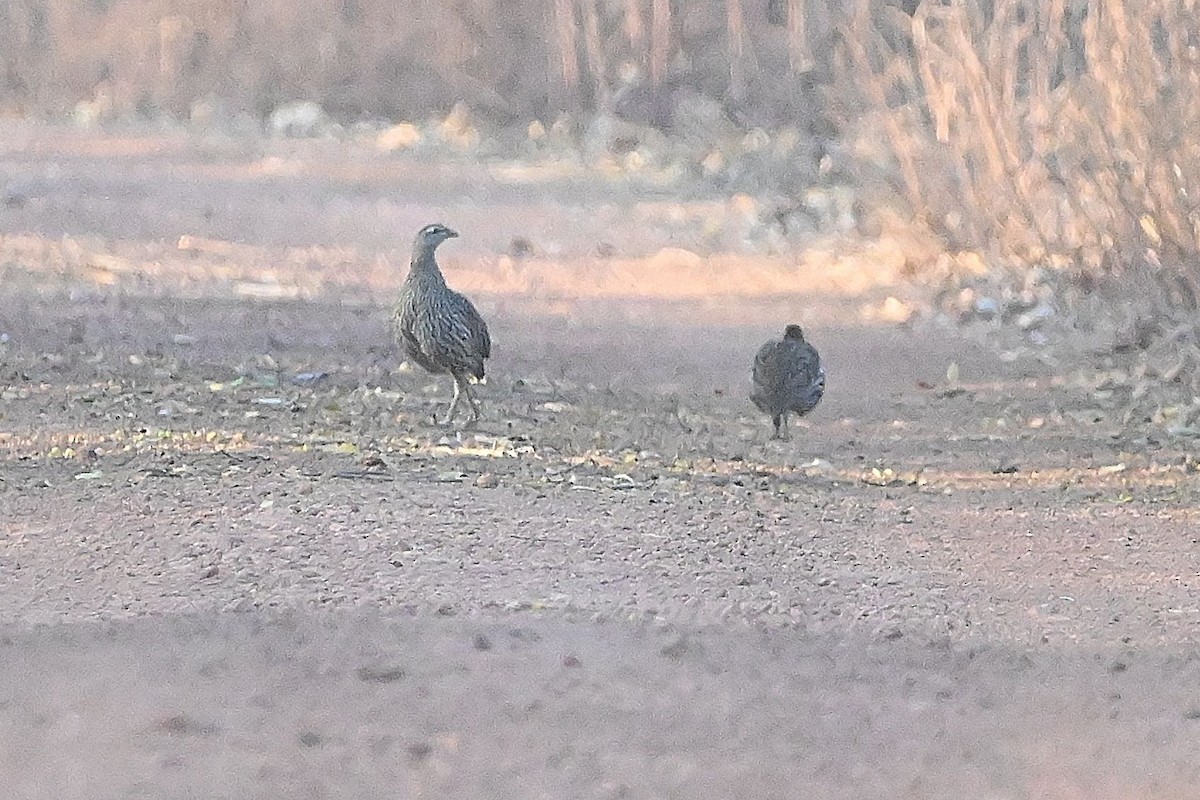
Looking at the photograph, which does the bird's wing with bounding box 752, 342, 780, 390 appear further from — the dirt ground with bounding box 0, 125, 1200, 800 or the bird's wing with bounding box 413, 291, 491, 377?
the bird's wing with bounding box 413, 291, 491, 377

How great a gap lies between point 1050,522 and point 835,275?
9363mm

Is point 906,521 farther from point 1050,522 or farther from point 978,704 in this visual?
point 978,704

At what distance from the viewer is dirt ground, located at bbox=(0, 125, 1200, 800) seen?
16.9ft

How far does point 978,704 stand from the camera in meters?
5.68

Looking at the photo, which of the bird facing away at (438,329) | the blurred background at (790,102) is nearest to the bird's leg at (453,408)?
the bird facing away at (438,329)

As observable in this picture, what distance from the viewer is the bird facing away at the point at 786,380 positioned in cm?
952

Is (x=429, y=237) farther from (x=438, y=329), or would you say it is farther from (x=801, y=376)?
(x=801, y=376)

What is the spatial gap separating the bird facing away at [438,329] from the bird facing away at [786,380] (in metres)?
1.33

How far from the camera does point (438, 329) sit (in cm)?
948

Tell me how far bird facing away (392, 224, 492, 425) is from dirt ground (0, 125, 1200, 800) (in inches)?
11.7

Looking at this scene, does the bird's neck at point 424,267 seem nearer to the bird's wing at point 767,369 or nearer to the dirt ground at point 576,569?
the dirt ground at point 576,569

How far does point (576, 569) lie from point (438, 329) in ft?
9.27

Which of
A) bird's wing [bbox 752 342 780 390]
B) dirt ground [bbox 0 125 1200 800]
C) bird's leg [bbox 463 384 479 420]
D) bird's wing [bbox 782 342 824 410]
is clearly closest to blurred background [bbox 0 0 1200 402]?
dirt ground [bbox 0 125 1200 800]

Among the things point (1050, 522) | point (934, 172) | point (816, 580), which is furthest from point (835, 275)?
point (816, 580)
